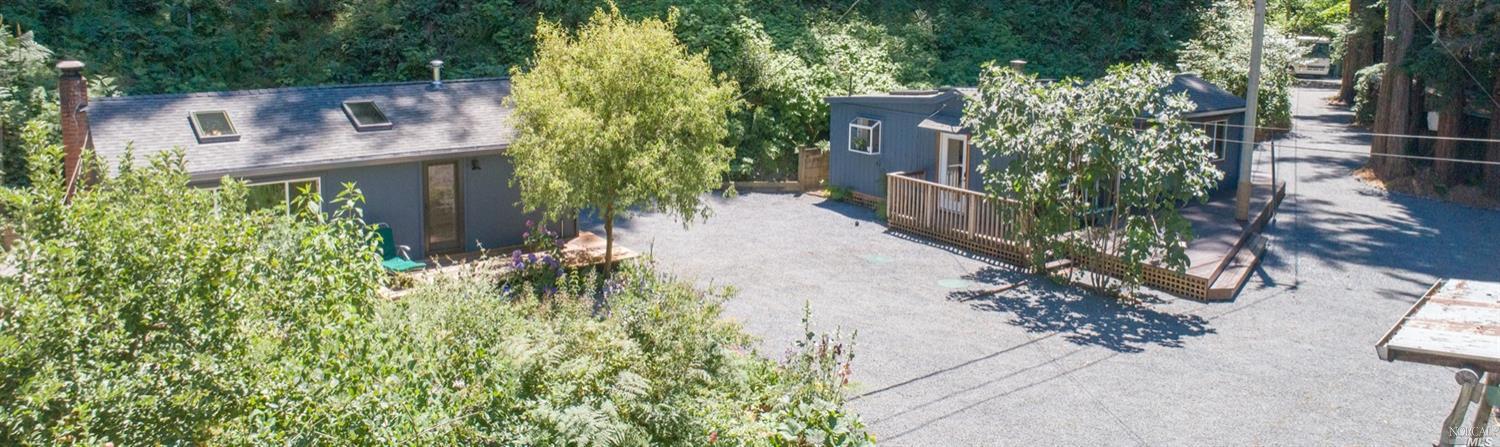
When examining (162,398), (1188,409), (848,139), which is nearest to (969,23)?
(848,139)

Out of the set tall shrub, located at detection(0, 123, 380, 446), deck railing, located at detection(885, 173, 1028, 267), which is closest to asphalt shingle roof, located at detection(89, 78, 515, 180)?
deck railing, located at detection(885, 173, 1028, 267)

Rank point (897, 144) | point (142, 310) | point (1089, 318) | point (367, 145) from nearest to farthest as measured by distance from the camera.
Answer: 1. point (142, 310)
2. point (1089, 318)
3. point (367, 145)
4. point (897, 144)

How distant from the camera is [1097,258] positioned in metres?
16.8

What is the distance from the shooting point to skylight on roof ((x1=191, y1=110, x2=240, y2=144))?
15.4m

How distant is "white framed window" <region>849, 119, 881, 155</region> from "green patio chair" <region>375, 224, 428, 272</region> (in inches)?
382

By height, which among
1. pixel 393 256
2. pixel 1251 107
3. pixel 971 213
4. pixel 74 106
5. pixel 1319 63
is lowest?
pixel 393 256

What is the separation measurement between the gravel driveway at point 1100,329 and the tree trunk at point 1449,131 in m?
2.45

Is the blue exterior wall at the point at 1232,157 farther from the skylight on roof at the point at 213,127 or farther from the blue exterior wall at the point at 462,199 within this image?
the skylight on roof at the point at 213,127

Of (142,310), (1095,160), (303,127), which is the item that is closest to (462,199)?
(303,127)

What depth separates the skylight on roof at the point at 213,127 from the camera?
1536 centimetres

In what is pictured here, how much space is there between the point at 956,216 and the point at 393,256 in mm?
9273

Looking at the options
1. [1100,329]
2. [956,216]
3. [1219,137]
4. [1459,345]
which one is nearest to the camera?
[1459,345]

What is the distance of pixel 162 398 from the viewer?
5168 mm

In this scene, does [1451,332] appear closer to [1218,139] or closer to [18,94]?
[1218,139]
